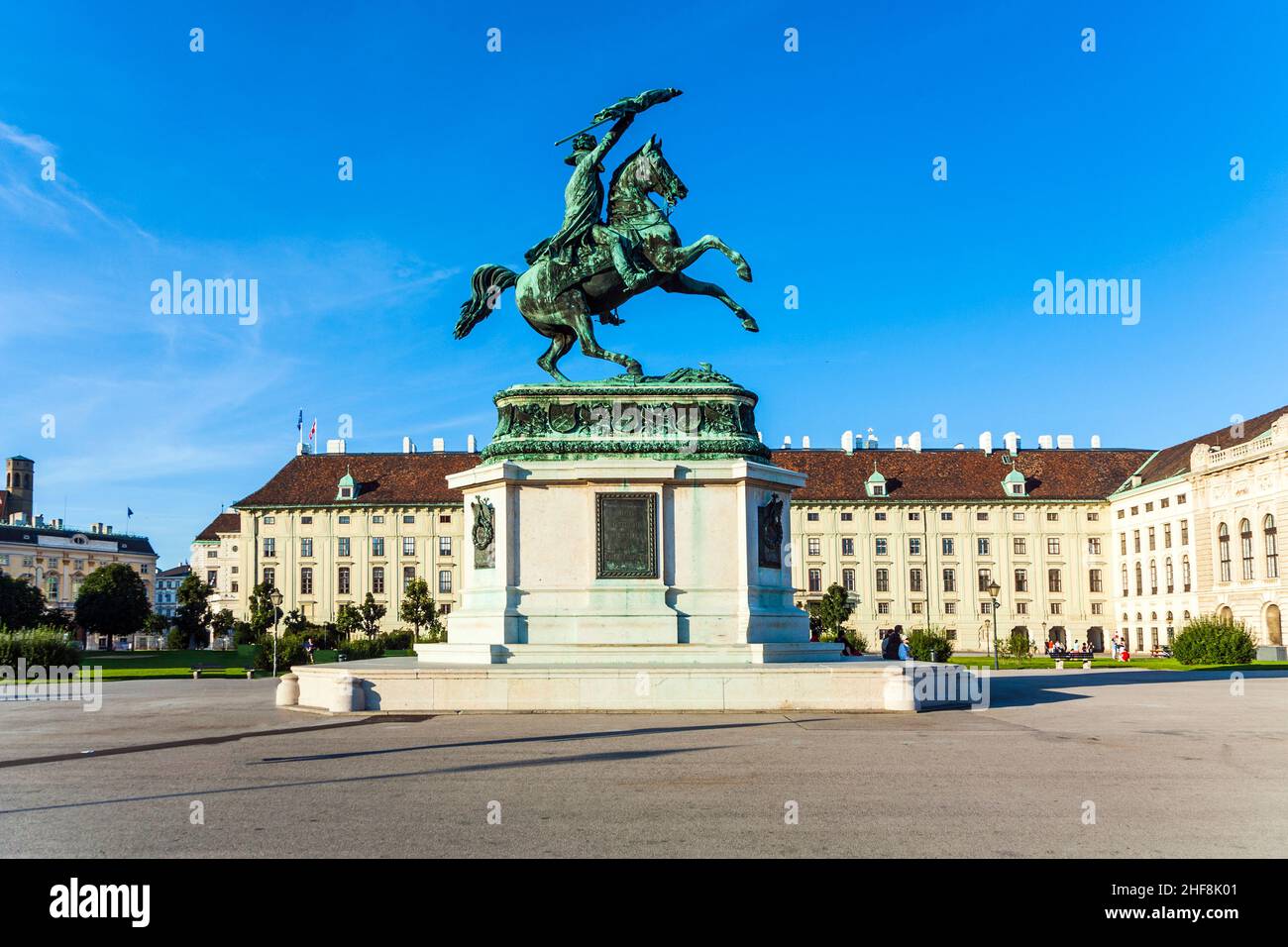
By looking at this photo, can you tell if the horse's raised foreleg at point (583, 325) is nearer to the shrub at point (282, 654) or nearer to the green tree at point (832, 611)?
the shrub at point (282, 654)

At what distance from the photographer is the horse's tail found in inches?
971

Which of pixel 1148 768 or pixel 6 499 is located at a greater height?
pixel 6 499

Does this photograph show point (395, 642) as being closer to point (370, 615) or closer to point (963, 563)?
point (370, 615)

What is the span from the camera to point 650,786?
1154 cm

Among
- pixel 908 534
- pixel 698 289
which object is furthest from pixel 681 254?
pixel 908 534

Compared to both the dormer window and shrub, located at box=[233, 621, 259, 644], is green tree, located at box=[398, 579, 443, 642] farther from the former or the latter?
the dormer window

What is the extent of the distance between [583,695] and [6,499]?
201362mm

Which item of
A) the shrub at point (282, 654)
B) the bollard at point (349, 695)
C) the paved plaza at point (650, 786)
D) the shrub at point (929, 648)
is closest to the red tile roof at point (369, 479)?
the shrub at point (282, 654)

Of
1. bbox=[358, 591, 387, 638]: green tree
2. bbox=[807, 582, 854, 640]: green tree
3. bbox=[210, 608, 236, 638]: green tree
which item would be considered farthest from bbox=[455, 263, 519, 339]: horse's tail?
bbox=[210, 608, 236, 638]: green tree

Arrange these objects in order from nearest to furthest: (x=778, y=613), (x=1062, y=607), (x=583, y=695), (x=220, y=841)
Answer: (x=220, y=841), (x=583, y=695), (x=778, y=613), (x=1062, y=607)

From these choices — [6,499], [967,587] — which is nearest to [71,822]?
[967,587]

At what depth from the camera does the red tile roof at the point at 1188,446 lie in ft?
269

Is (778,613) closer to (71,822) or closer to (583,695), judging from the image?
(583,695)

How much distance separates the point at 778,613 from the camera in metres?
21.9
